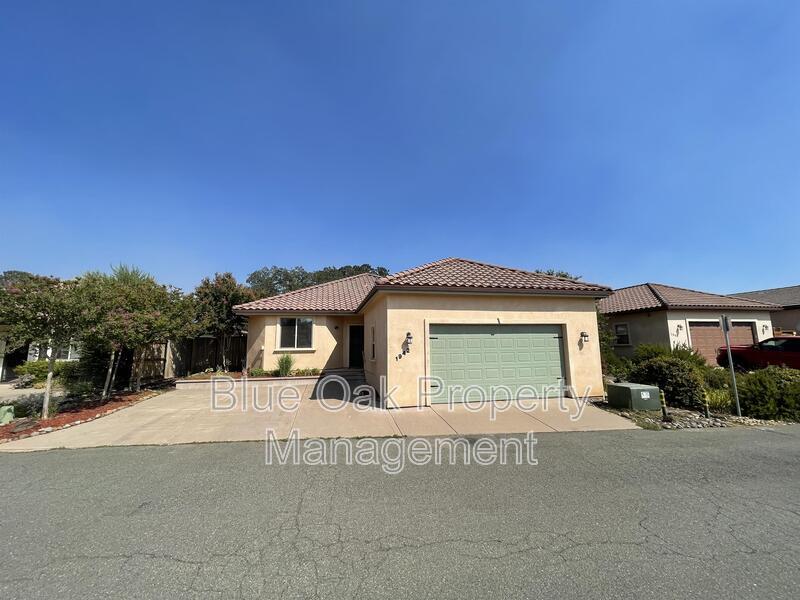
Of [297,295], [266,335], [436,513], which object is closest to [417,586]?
[436,513]

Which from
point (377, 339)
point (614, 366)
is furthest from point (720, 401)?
point (377, 339)

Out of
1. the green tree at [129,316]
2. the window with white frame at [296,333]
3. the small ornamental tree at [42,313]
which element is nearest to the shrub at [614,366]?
the window with white frame at [296,333]

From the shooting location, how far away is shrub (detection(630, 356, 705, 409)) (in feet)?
31.8

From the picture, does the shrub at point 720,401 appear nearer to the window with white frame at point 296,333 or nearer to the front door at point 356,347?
the front door at point 356,347

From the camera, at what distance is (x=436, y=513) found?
3914 millimetres

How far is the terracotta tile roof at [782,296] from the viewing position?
2175 centimetres

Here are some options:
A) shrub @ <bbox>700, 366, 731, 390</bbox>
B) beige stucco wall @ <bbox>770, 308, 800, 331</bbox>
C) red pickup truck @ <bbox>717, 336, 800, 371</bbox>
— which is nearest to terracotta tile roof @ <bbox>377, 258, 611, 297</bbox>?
shrub @ <bbox>700, 366, 731, 390</bbox>

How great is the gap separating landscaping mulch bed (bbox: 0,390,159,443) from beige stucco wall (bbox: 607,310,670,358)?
21215 mm

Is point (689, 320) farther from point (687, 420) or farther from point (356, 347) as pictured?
point (356, 347)

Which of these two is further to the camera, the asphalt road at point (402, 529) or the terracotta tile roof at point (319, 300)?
the terracotta tile roof at point (319, 300)

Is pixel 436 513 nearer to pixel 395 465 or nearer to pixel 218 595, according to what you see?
pixel 395 465

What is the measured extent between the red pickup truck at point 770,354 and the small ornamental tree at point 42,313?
22.3m

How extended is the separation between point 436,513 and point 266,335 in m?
13.4

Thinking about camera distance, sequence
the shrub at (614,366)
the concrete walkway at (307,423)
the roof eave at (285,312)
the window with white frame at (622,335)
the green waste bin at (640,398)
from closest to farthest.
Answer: the concrete walkway at (307,423), the green waste bin at (640,398), the shrub at (614,366), the roof eave at (285,312), the window with white frame at (622,335)
